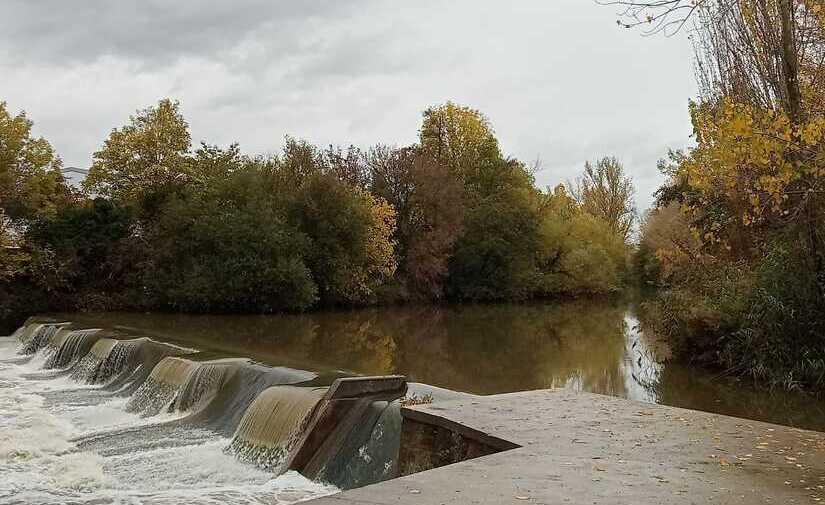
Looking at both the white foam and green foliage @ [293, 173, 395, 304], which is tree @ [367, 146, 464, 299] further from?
the white foam

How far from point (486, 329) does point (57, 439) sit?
1647 cm

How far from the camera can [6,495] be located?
299 inches

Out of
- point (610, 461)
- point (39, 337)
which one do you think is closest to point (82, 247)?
point (39, 337)

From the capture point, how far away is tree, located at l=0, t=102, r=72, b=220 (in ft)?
84.1

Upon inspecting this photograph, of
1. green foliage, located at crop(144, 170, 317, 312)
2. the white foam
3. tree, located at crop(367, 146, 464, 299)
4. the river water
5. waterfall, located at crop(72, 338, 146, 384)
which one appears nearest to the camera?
the white foam

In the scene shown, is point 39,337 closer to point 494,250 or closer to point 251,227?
point 251,227

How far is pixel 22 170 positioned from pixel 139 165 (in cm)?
599

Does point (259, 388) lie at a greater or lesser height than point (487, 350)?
greater

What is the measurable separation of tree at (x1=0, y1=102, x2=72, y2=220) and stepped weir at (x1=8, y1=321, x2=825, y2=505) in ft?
51.2

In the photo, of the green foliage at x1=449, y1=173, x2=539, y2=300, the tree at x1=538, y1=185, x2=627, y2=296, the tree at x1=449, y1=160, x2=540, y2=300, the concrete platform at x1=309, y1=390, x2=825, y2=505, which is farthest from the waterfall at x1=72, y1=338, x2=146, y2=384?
the tree at x1=538, y1=185, x2=627, y2=296

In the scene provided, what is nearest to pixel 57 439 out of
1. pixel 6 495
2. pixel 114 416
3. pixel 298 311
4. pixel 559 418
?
pixel 114 416

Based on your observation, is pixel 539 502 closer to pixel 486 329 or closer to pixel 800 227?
pixel 800 227

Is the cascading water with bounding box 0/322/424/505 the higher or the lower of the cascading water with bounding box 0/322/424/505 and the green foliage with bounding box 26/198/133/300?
the lower

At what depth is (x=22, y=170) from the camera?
26.4 metres
